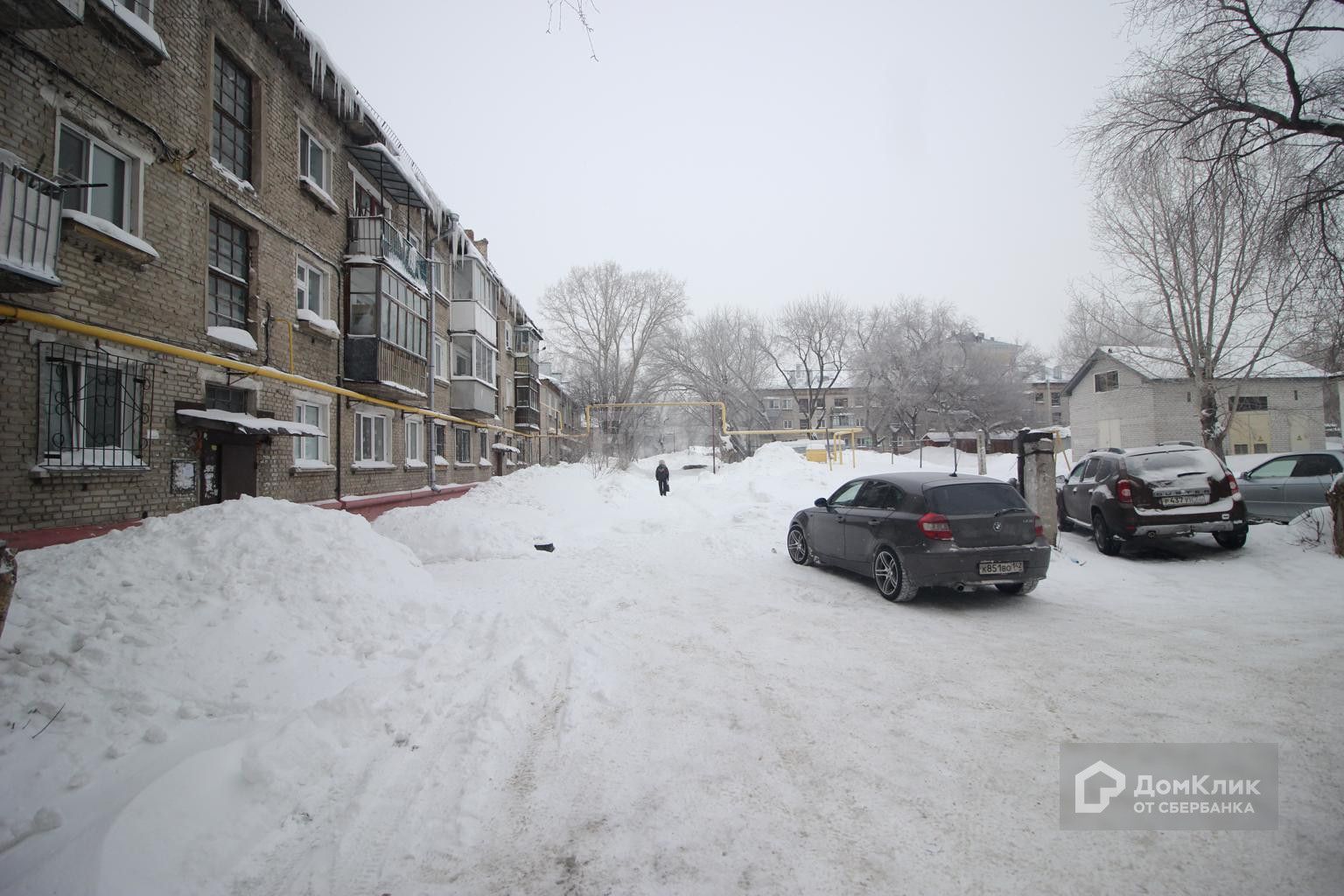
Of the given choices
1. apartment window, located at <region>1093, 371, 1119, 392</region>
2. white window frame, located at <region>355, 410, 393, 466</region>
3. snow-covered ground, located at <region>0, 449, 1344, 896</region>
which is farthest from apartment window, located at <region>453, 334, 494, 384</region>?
apartment window, located at <region>1093, 371, 1119, 392</region>

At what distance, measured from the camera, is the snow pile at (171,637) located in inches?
114

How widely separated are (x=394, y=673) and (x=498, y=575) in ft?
12.2

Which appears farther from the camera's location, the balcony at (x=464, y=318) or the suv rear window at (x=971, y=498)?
the balcony at (x=464, y=318)

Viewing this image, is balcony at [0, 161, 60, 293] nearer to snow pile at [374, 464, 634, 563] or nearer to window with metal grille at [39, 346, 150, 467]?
window with metal grille at [39, 346, 150, 467]

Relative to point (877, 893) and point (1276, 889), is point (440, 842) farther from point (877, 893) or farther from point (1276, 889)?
point (1276, 889)

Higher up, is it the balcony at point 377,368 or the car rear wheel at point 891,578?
the balcony at point 377,368

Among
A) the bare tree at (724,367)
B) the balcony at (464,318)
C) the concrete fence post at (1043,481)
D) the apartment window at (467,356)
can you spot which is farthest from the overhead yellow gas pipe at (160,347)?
the bare tree at (724,367)

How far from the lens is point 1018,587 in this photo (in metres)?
6.97

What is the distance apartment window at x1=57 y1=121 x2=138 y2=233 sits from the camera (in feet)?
23.2

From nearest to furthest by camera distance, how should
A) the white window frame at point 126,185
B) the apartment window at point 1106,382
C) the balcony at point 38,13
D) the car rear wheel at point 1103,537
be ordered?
the balcony at point 38,13 → the white window frame at point 126,185 → the car rear wheel at point 1103,537 → the apartment window at point 1106,382

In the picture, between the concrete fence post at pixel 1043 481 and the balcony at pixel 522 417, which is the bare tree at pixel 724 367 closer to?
the balcony at pixel 522 417

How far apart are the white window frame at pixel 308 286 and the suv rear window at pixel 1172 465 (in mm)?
14879

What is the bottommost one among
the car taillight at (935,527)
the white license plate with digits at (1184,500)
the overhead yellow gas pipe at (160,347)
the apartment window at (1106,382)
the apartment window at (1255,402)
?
the car taillight at (935,527)

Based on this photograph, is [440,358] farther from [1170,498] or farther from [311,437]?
[1170,498]
